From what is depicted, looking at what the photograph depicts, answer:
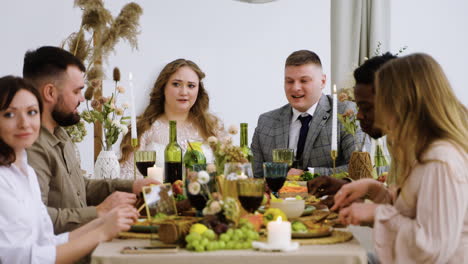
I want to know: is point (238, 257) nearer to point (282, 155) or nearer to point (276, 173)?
point (276, 173)

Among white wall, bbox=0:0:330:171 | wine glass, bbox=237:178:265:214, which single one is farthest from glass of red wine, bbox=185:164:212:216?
white wall, bbox=0:0:330:171

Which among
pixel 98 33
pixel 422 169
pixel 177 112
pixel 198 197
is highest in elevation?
pixel 98 33

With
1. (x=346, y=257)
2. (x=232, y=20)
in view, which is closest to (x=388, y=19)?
(x=232, y=20)

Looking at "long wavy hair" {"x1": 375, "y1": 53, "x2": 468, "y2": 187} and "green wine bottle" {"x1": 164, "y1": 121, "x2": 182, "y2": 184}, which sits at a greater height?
"long wavy hair" {"x1": 375, "y1": 53, "x2": 468, "y2": 187}

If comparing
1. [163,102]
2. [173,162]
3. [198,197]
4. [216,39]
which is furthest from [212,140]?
[216,39]

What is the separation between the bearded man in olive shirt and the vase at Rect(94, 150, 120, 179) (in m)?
0.31

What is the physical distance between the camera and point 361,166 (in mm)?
2496

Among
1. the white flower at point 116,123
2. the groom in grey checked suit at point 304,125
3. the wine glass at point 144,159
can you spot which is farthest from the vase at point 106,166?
the groom in grey checked suit at point 304,125

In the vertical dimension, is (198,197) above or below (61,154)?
below

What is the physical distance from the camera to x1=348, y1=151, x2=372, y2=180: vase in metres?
2.49

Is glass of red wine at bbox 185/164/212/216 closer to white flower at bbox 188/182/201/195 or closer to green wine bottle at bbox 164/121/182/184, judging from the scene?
white flower at bbox 188/182/201/195

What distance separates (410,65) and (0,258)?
125cm

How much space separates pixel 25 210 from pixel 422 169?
1137mm

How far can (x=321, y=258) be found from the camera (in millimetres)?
1377
